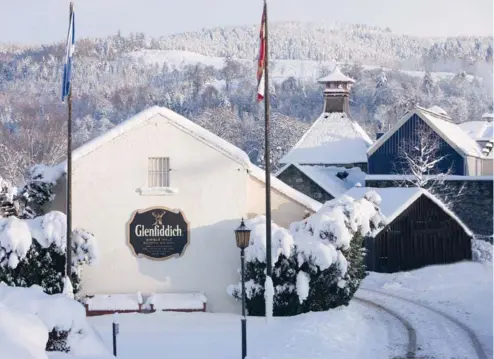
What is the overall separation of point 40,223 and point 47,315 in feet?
34.4

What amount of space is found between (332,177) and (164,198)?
103ft

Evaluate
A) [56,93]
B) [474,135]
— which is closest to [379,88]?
[56,93]

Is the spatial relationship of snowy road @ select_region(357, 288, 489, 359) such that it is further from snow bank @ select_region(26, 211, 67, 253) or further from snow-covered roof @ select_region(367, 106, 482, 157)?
snow-covered roof @ select_region(367, 106, 482, 157)

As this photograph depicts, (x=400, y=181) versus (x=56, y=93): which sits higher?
(x=56, y=93)

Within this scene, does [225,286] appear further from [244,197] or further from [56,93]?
[56,93]

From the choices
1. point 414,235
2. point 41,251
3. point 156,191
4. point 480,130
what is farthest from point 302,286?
point 480,130

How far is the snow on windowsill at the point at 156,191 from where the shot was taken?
22.4m

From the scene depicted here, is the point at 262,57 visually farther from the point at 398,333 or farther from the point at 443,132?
the point at 443,132

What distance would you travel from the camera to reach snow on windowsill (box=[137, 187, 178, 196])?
73.5ft

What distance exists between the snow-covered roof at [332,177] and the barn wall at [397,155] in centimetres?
269

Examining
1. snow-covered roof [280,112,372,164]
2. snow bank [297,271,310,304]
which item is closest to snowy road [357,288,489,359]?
snow bank [297,271,310,304]

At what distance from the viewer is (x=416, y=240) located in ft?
114

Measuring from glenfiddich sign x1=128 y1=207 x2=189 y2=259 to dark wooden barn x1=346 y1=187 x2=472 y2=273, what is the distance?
13745 millimetres

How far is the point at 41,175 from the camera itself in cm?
2288
